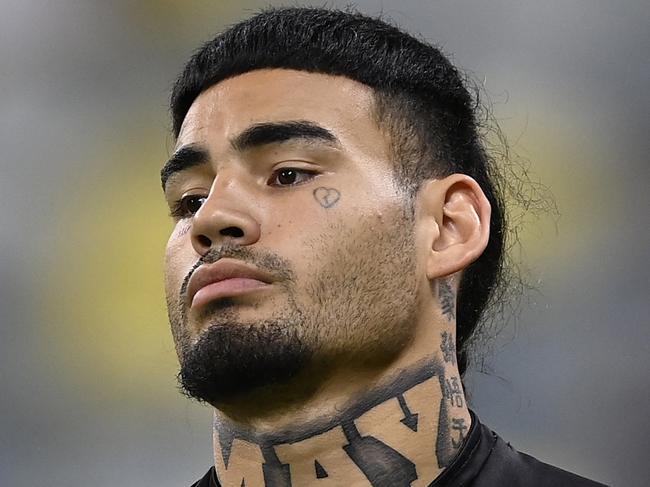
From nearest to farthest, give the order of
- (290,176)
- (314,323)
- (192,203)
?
(314,323) → (290,176) → (192,203)

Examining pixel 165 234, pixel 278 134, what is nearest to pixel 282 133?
pixel 278 134

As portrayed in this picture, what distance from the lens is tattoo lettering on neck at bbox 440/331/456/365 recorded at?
63.2 inches

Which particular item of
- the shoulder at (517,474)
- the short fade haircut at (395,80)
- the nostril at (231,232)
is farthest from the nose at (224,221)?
the shoulder at (517,474)

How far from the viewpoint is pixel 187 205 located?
170 cm

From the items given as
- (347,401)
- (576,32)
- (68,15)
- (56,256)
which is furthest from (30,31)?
(347,401)

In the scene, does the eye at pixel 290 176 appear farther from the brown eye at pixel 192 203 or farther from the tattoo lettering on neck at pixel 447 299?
the tattoo lettering on neck at pixel 447 299

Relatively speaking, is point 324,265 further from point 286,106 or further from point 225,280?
point 286,106

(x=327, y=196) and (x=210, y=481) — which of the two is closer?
(x=327, y=196)

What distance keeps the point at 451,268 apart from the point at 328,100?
12.1 inches

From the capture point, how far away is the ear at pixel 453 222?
1.62 metres

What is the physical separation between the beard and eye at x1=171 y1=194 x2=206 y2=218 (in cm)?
16

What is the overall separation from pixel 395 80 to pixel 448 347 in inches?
16.8

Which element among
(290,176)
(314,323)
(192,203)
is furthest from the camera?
(192,203)

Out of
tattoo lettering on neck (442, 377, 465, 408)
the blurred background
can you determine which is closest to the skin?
tattoo lettering on neck (442, 377, 465, 408)
